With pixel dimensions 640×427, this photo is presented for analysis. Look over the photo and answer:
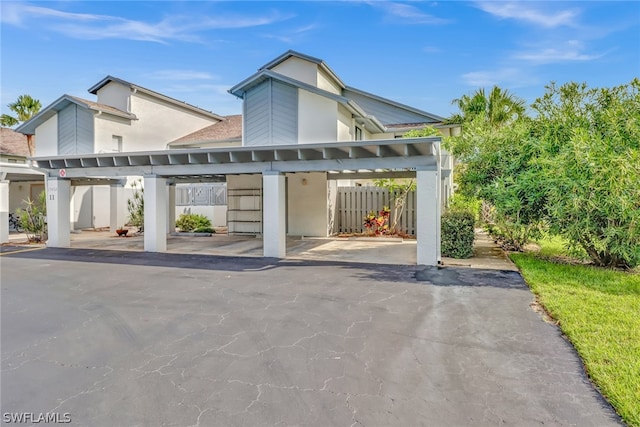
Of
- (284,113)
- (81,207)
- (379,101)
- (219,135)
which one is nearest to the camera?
(284,113)

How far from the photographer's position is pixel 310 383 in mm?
3660

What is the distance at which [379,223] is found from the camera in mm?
16531

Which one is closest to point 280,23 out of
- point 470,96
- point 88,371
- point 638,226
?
point 470,96

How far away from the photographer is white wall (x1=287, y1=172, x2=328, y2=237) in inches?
648

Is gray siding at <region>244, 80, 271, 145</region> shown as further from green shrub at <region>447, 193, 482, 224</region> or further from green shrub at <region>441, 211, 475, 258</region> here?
green shrub at <region>441, 211, 475, 258</region>

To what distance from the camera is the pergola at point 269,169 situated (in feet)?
32.2

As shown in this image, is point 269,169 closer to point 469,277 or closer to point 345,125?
point 345,125

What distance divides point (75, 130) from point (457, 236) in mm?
18058

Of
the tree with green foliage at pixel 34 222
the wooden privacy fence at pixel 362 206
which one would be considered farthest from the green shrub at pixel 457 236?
the tree with green foliage at pixel 34 222

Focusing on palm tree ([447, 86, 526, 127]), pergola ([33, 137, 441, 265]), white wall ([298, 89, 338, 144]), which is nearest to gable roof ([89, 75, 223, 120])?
pergola ([33, 137, 441, 265])

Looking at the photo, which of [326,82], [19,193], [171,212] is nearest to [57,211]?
[171,212]

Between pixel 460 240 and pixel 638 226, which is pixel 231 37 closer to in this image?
pixel 460 240

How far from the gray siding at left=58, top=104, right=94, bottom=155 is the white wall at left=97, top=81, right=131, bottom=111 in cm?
240

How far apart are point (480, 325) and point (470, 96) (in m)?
18.1
